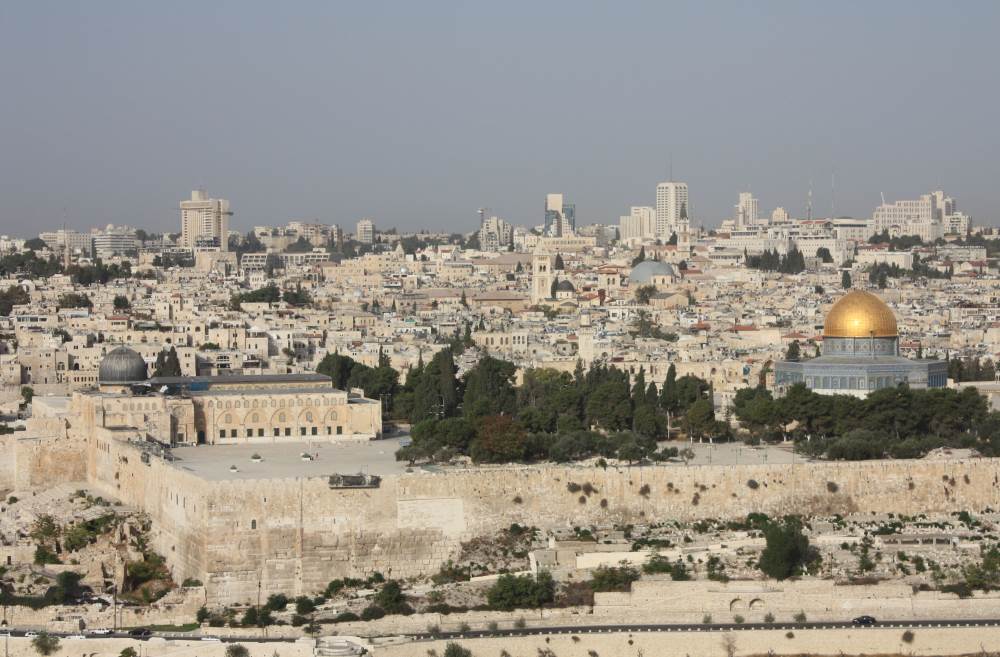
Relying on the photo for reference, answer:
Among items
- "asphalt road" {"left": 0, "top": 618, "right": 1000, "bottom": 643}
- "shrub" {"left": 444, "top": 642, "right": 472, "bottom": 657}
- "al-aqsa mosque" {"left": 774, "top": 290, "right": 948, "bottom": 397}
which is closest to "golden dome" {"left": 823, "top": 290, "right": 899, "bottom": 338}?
"al-aqsa mosque" {"left": 774, "top": 290, "right": 948, "bottom": 397}

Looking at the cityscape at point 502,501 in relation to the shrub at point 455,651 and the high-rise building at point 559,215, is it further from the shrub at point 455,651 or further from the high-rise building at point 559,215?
the high-rise building at point 559,215

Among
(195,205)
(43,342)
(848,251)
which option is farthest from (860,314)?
(195,205)

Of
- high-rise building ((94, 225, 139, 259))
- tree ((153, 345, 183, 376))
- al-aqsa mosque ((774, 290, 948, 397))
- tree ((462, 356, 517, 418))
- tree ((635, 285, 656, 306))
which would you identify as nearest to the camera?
tree ((462, 356, 517, 418))

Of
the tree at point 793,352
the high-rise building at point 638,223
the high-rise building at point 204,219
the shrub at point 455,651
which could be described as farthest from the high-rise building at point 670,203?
the shrub at point 455,651

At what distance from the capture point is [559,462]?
130ft

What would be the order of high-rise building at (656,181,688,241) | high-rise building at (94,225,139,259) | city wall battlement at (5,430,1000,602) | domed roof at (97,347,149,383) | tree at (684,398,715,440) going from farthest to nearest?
high-rise building at (656,181,688,241) < high-rise building at (94,225,139,259) < tree at (684,398,715,440) < domed roof at (97,347,149,383) < city wall battlement at (5,430,1000,602)

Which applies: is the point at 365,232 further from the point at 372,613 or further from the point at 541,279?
the point at 372,613

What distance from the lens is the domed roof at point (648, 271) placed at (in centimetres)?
10706

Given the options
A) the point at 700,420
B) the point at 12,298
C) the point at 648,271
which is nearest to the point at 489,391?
the point at 700,420

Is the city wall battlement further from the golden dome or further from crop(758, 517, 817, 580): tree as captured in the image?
the golden dome

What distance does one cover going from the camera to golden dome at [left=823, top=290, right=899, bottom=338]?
159 feet

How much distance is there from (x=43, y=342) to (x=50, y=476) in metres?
23.2

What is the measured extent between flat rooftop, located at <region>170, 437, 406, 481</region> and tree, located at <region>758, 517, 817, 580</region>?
729cm

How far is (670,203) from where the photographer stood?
17712 centimetres
